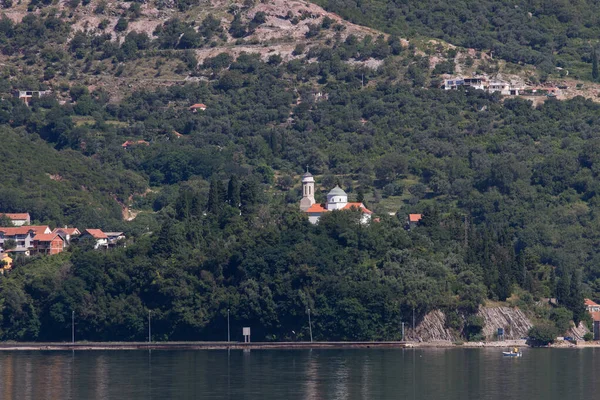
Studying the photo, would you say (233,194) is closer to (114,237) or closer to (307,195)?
(307,195)

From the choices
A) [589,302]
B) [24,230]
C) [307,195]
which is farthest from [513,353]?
[24,230]

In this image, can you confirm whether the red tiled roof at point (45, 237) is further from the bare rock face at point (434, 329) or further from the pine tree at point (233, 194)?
the bare rock face at point (434, 329)

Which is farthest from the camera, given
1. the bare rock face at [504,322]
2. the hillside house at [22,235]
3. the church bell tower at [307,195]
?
the hillside house at [22,235]

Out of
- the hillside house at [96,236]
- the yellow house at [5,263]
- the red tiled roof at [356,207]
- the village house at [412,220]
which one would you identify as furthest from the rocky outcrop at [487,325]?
the yellow house at [5,263]

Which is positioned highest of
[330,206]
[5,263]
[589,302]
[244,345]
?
[330,206]

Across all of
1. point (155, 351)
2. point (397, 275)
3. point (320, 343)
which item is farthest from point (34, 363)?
point (397, 275)
